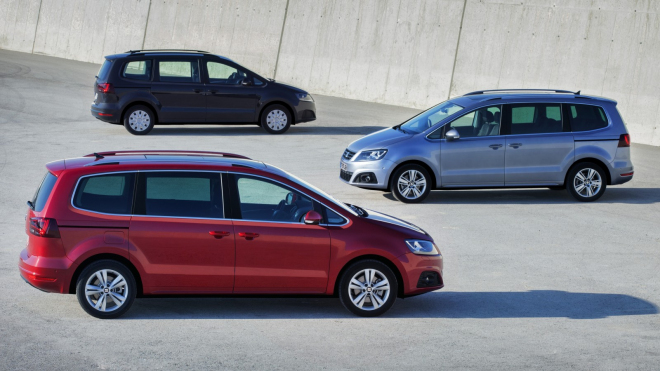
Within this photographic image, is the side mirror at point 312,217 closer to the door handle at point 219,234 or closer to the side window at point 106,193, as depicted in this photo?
the door handle at point 219,234

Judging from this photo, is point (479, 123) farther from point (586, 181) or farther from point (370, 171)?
point (586, 181)

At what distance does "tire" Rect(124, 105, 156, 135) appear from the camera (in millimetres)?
18641

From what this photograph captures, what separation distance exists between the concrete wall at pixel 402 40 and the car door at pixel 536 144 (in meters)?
7.81

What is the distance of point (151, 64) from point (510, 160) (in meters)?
8.42

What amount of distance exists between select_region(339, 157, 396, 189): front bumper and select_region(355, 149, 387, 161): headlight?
0.07 m

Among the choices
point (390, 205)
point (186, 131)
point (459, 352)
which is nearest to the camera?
point (459, 352)

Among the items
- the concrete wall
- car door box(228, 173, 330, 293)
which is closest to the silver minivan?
car door box(228, 173, 330, 293)

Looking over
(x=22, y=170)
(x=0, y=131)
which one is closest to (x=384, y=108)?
(x=0, y=131)

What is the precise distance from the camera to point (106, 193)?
787cm

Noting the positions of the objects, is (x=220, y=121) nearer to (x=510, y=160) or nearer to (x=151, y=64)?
(x=151, y=64)

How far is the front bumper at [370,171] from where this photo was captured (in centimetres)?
1364

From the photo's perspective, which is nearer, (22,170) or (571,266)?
(571,266)

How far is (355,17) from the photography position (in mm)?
26219

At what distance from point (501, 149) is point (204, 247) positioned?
712 cm
